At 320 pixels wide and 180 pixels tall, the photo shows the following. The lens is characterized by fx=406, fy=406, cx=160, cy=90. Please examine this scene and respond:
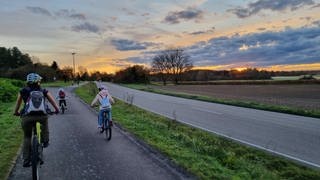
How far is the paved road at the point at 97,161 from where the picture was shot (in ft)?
25.6

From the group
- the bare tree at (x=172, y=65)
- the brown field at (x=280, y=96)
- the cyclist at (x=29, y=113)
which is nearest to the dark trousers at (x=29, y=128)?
the cyclist at (x=29, y=113)

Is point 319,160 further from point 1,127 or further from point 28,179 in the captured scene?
point 1,127

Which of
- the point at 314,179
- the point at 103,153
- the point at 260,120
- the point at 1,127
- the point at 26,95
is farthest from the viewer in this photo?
the point at 260,120

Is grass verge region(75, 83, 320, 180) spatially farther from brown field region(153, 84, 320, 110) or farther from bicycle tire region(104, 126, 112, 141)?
brown field region(153, 84, 320, 110)

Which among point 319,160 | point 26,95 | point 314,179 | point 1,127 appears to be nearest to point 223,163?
point 314,179

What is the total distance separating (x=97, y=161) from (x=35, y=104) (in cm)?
241

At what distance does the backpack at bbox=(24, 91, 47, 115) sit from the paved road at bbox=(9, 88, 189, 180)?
4.33ft

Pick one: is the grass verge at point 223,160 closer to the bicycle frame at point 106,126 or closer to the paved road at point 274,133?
the paved road at point 274,133

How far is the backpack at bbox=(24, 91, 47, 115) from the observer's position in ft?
23.8

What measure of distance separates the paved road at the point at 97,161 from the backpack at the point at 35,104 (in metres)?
1.32

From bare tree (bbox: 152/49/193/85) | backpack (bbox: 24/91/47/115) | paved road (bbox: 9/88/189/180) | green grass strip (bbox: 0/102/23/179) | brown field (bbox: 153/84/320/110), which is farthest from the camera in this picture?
bare tree (bbox: 152/49/193/85)

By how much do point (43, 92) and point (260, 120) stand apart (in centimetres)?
1412

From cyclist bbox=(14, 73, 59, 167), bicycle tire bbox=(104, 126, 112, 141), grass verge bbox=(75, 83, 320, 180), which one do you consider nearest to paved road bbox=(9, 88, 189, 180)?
bicycle tire bbox=(104, 126, 112, 141)

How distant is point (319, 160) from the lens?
10305 millimetres
